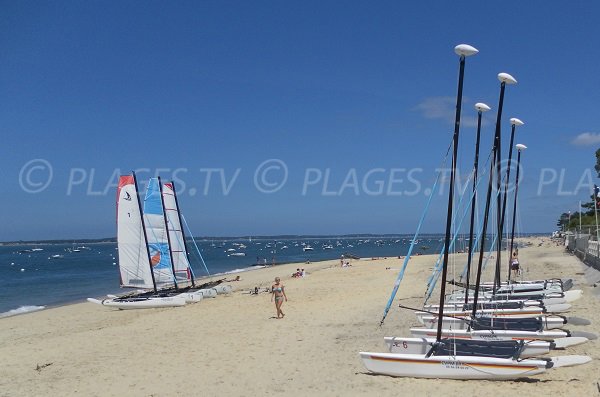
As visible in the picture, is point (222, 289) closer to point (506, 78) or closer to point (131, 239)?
point (131, 239)

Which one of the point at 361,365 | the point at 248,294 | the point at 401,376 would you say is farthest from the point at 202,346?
the point at 248,294

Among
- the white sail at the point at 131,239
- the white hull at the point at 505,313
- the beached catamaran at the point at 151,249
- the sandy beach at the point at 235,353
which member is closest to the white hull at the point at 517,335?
the sandy beach at the point at 235,353

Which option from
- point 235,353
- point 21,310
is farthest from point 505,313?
point 21,310

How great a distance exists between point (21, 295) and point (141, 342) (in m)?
31.6

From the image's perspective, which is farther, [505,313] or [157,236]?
[157,236]

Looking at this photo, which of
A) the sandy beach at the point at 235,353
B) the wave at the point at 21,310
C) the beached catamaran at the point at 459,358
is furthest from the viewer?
the wave at the point at 21,310

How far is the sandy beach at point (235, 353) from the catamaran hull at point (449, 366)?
177 mm

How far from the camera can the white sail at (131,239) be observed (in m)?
28.3

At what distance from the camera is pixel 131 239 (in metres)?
28.7

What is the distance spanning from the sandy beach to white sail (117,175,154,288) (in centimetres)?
324

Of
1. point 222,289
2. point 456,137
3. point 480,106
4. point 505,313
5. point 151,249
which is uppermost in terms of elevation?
point 480,106

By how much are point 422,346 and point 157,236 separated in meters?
20.1

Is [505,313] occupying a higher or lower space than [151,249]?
lower

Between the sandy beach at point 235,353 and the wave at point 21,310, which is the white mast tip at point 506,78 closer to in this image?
the sandy beach at point 235,353
